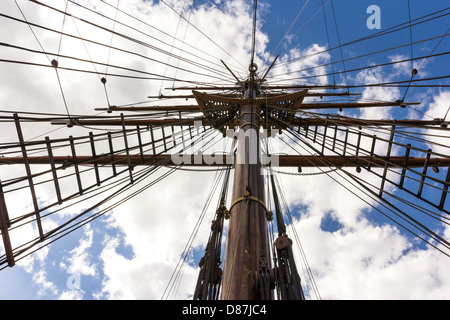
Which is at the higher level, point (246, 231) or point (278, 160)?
point (246, 231)

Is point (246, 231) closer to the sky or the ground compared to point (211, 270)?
closer to the sky

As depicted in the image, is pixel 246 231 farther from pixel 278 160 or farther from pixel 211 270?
pixel 278 160

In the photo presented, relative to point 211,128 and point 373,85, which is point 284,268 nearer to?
point 373,85

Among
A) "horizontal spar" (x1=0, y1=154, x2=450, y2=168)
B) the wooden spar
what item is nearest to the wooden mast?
the wooden spar

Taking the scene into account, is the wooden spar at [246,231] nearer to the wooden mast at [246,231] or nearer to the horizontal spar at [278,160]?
the wooden mast at [246,231]

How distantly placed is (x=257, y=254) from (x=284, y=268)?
0.38 m

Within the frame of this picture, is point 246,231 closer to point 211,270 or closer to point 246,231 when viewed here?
point 246,231

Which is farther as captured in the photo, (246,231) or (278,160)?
(278,160)

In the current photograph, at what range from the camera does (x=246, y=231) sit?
3139mm

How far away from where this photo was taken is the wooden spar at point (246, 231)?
2.69m

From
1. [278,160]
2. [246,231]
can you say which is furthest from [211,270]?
[278,160]

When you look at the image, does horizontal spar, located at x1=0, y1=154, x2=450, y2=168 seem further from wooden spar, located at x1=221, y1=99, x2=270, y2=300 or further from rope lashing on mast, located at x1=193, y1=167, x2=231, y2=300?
rope lashing on mast, located at x1=193, y1=167, x2=231, y2=300
